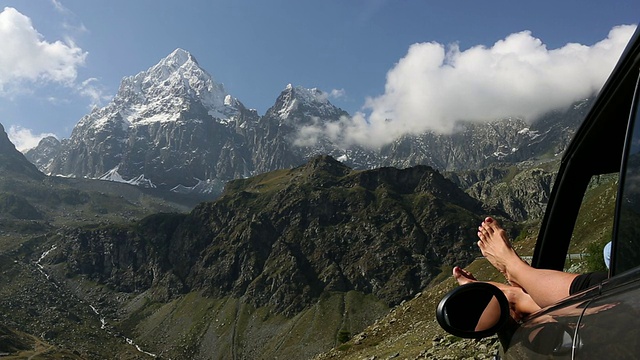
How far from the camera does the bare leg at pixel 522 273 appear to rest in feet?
11.9

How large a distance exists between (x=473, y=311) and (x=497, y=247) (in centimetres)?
132

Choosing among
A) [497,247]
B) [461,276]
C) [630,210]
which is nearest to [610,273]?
[630,210]

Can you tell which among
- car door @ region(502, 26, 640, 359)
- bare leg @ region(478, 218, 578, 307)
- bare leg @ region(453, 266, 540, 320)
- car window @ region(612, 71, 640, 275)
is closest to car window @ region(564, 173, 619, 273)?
car door @ region(502, 26, 640, 359)

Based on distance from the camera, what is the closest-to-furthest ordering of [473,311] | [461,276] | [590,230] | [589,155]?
[473,311] < [589,155] < [590,230] < [461,276]

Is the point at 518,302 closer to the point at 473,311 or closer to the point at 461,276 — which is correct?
the point at 473,311

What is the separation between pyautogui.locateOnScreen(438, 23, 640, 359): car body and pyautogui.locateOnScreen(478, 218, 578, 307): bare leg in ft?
0.61

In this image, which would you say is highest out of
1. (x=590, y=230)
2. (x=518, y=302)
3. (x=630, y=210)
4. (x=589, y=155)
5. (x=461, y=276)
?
(x=589, y=155)

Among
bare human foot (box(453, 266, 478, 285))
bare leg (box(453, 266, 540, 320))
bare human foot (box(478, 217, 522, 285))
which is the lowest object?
bare leg (box(453, 266, 540, 320))

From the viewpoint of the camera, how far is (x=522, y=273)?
14.3 ft

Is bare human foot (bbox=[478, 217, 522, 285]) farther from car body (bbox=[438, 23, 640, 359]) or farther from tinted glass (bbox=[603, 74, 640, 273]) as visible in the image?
tinted glass (bbox=[603, 74, 640, 273])

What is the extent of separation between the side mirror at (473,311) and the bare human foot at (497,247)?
2.62 ft

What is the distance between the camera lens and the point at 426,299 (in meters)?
47.0

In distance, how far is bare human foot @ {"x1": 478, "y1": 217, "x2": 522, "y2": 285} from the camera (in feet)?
16.0

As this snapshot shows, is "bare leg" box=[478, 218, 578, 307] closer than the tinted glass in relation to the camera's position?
No
